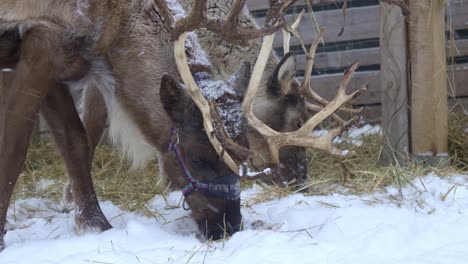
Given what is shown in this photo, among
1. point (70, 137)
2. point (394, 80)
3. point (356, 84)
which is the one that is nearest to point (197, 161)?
point (70, 137)

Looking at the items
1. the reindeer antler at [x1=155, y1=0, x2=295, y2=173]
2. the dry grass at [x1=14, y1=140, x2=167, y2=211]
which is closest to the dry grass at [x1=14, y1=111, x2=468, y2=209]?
the dry grass at [x1=14, y1=140, x2=167, y2=211]

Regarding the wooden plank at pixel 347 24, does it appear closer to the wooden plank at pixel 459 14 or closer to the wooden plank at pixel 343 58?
the wooden plank at pixel 343 58

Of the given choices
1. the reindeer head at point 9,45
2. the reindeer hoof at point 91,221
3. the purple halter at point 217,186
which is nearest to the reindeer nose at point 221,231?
the purple halter at point 217,186

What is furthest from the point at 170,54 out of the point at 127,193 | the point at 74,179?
the point at 127,193

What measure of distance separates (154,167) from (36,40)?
2529 mm

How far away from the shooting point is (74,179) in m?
4.70

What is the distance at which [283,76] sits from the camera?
5484mm

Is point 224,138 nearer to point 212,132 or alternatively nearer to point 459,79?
point 212,132

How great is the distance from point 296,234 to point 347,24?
378cm

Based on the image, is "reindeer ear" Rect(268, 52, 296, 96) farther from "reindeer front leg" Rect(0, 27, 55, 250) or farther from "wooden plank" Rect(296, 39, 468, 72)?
"reindeer front leg" Rect(0, 27, 55, 250)

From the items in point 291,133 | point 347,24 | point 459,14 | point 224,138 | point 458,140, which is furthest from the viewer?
point 347,24

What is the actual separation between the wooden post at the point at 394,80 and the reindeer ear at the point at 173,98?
1871 mm

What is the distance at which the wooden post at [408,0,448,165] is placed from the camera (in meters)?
5.39

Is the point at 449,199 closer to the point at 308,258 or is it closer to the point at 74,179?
the point at 308,258
